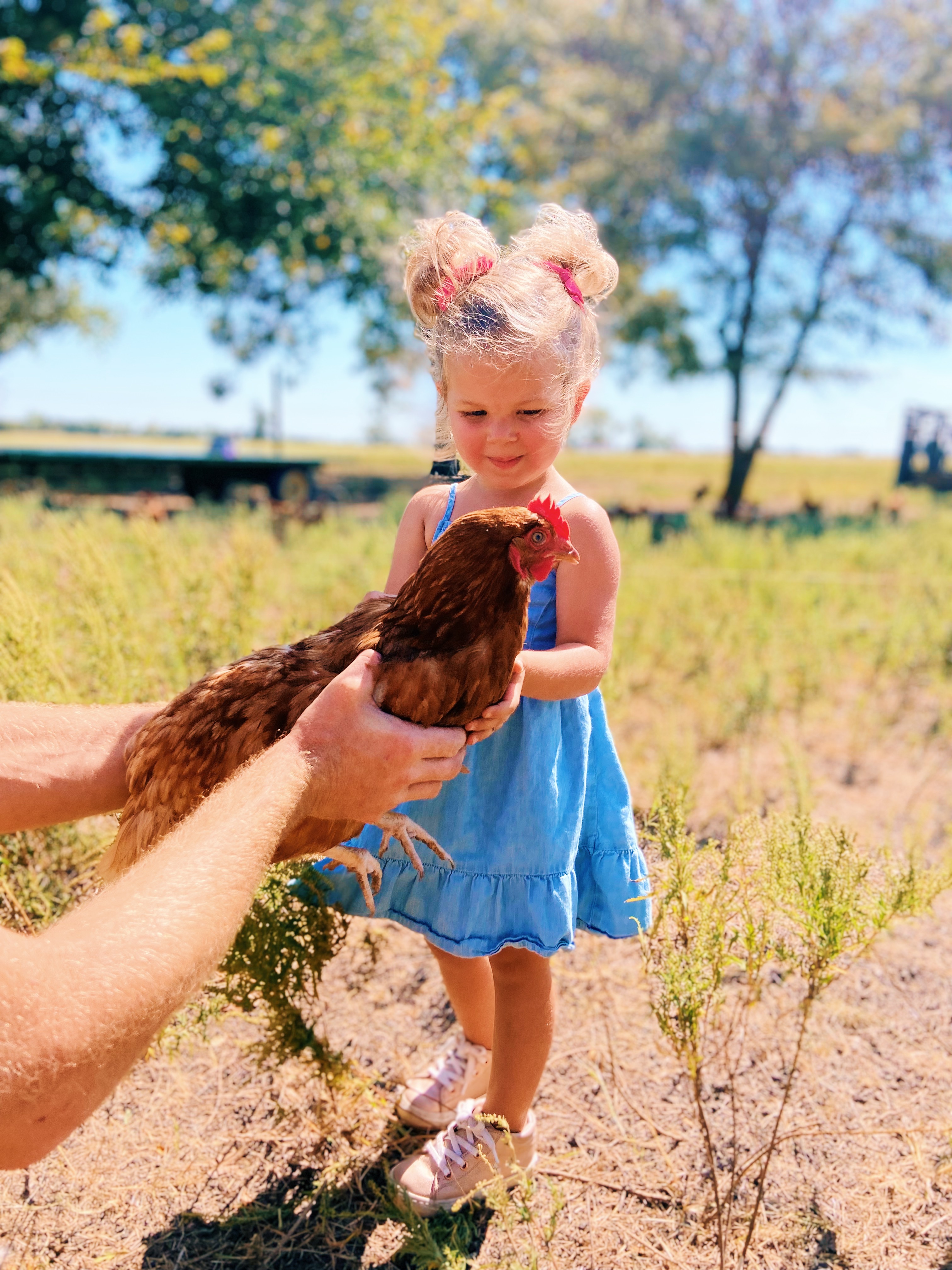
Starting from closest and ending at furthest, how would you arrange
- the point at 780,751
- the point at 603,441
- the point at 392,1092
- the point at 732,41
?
the point at 392,1092 < the point at 780,751 < the point at 732,41 < the point at 603,441

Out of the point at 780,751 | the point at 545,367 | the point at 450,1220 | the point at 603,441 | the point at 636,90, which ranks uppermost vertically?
the point at 636,90

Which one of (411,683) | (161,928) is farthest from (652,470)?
(161,928)

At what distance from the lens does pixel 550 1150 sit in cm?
178

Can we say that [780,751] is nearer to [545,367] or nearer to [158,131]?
[545,367]

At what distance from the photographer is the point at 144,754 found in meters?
1.42

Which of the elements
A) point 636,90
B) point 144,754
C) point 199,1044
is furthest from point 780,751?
point 636,90

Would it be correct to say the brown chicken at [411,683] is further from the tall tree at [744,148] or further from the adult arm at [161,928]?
the tall tree at [744,148]

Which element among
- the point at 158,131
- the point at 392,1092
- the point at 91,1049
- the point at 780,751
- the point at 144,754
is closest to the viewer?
the point at 91,1049

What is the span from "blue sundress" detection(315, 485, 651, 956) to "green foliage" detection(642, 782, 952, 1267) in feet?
0.32

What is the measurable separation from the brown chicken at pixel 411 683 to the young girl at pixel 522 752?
88 millimetres

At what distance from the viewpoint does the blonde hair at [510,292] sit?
1.52 meters

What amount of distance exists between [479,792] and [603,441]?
1751 inches

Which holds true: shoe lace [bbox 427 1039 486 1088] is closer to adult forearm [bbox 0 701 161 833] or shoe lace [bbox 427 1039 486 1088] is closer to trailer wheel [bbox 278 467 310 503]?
adult forearm [bbox 0 701 161 833]

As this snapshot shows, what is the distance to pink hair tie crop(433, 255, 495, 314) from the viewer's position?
1.62 m
